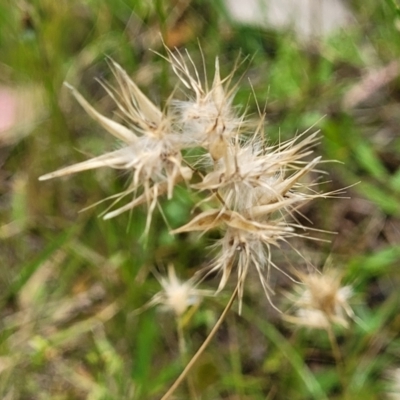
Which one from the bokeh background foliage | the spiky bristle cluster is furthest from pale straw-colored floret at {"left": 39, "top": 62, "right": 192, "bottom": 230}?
the bokeh background foliage

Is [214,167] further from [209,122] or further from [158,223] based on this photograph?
[158,223]

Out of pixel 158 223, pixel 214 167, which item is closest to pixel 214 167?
pixel 214 167

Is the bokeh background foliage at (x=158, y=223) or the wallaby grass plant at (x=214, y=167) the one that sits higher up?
the wallaby grass plant at (x=214, y=167)

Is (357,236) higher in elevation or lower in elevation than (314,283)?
lower

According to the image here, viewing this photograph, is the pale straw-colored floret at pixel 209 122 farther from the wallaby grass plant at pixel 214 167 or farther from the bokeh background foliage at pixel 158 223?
the bokeh background foliage at pixel 158 223

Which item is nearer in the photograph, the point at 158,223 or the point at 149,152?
the point at 149,152

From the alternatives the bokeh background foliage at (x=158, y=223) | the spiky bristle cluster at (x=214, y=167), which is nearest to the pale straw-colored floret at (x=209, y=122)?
the spiky bristle cluster at (x=214, y=167)

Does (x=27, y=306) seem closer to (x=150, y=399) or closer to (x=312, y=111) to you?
(x=150, y=399)

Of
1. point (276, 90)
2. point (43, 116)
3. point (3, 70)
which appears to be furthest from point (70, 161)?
point (276, 90)

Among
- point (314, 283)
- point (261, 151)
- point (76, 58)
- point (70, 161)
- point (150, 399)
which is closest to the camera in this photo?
point (261, 151)
